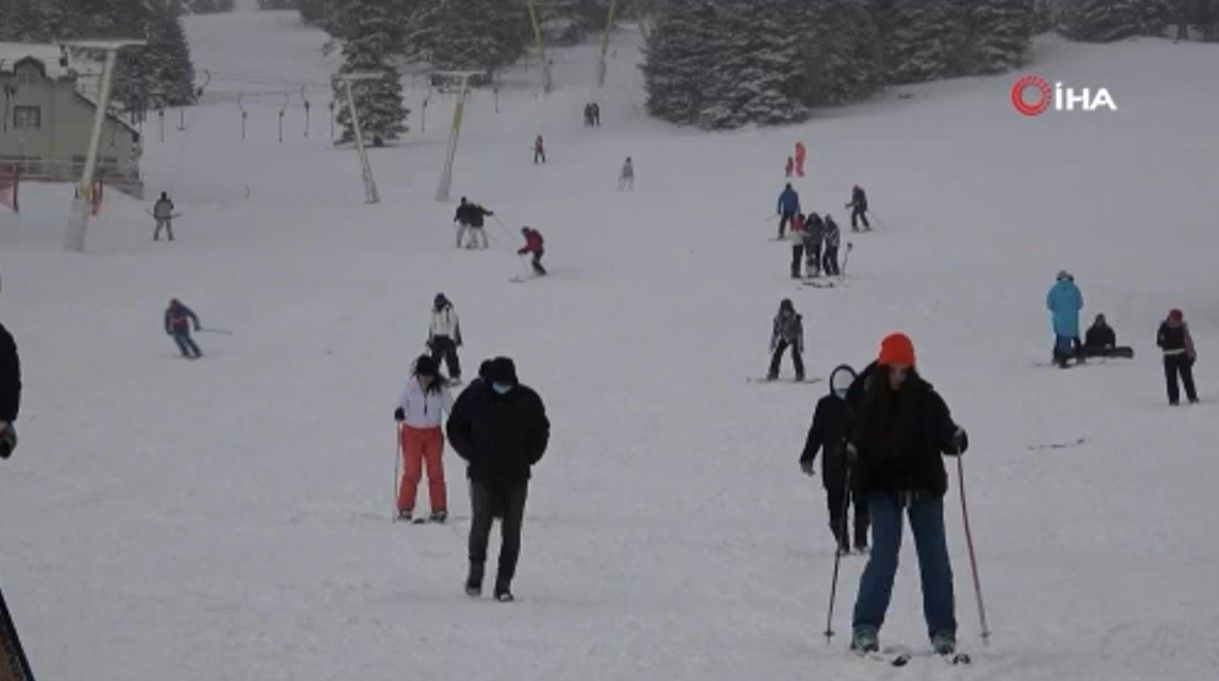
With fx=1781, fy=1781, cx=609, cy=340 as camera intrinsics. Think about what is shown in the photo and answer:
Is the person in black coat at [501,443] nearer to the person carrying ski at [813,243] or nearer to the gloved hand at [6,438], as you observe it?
the gloved hand at [6,438]

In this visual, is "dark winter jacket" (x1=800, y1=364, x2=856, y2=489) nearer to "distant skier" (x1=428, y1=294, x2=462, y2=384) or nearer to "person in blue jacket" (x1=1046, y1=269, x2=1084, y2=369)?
"distant skier" (x1=428, y1=294, x2=462, y2=384)

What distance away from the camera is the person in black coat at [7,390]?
668 cm

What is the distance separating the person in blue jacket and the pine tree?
40.8 meters

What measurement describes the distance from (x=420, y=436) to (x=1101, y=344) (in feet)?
45.2

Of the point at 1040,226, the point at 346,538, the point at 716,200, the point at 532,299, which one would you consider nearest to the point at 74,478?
the point at 346,538

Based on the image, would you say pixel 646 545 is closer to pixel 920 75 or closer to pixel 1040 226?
pixel 1040 226

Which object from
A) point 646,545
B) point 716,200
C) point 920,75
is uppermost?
point 920,75

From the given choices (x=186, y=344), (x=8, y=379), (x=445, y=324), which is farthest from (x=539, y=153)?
(x=8, y=379)

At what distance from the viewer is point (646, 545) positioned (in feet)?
42.2

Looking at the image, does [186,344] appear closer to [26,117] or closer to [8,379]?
[8,379]

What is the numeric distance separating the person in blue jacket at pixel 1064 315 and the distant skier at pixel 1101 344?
18.2 inches

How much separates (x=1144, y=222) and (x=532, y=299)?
55.4ft

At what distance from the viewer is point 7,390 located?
6.75 meters

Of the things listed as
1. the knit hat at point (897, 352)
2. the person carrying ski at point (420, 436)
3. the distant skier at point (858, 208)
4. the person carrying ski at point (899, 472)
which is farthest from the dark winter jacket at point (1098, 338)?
the knit hat at point (897, 352)
